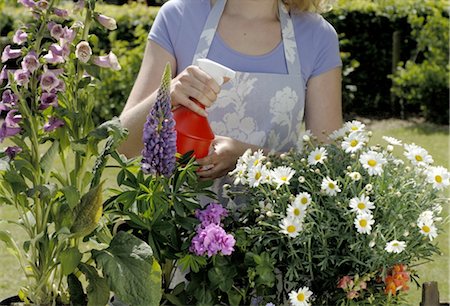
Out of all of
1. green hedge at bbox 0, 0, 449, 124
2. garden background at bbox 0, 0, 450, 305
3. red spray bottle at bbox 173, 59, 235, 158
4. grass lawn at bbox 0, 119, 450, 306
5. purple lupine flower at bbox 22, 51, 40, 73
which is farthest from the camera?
→ green hedge at bbox 0, 0, 449, 124

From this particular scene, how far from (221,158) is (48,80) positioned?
0.52m

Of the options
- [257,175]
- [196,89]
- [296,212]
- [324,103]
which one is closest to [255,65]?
[324,103]

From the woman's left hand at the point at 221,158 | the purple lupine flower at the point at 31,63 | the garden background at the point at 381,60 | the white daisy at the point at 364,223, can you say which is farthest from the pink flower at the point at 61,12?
the garden background at the point at 381,60

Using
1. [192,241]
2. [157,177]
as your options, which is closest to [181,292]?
[192,241]

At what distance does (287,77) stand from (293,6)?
0.24 meters

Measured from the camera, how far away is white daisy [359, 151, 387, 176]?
1.72 metres

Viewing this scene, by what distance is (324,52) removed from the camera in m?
2.34

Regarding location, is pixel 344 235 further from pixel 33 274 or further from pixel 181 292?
pixel 33 274

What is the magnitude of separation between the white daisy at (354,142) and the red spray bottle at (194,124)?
28cm

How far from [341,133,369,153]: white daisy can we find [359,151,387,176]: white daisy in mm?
31

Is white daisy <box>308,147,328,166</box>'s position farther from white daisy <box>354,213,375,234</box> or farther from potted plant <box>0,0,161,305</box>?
potted plant <box>0,0,161,305</box>

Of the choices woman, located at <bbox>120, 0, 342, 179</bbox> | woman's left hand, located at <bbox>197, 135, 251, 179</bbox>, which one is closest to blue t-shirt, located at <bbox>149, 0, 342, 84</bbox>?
woman, located at <bbox>120, 0, 342, 179</bbox>

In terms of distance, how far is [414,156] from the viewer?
186cm

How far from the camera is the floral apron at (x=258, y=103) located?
7.55ft
